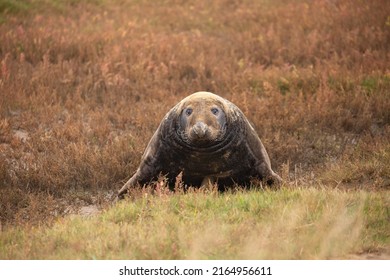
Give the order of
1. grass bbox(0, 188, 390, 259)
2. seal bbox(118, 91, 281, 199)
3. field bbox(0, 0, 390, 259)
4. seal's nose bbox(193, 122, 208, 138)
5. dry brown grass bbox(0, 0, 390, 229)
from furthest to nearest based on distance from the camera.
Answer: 1. dry brown grass bbox(0, 0, 390, 229)
2. seal bbox(118, 91, 281, 199)
3. seal's nose bbox(193, 122, 208, 138)
4. field bbox(0, 0, 390, 259)
5. grass bbox(0, 188, 390, 259)

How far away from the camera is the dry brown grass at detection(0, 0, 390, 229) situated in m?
8.09

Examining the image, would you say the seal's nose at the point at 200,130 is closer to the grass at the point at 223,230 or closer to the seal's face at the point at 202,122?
the seal's face at the point at 202,122

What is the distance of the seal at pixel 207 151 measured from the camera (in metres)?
6.73

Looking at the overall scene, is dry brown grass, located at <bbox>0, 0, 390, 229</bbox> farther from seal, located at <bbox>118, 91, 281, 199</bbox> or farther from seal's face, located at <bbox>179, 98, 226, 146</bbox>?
seal's face, located at <bbox>179, 98, 226, 146</bbox>

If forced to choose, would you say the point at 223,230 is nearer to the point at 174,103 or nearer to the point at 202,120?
the point at 202,120

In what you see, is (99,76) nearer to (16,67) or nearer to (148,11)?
(16,67)

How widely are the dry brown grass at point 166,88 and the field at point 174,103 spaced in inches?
1.1

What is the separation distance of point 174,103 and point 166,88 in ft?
3.16

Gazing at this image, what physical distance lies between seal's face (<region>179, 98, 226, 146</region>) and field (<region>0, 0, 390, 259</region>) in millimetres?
594

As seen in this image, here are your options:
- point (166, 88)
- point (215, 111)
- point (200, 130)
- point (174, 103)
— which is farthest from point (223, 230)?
point (166, 88)

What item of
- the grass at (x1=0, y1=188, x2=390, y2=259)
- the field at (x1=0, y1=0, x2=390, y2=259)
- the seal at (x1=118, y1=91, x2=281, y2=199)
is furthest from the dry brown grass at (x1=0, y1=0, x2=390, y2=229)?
the grass at (x1=0, y1=188, x2=390, y2=259)

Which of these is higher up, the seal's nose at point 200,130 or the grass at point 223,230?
the seal's nose at point 200,130

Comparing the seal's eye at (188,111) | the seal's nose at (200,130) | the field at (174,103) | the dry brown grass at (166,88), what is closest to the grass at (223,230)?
the field at (174,103)
